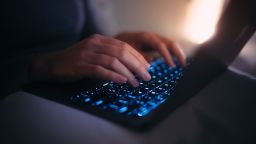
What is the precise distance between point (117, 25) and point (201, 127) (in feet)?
1.17

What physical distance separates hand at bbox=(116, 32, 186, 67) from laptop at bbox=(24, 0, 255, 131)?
22 millimetres

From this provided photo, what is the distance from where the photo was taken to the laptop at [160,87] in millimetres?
413

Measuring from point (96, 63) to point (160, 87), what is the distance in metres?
0.11

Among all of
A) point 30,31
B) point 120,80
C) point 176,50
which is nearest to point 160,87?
point 120,80

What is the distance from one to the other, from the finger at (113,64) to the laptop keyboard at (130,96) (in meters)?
0.01

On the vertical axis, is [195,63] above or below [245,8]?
below

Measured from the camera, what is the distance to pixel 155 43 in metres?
0.67

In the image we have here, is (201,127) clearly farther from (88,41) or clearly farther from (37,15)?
(37,15)

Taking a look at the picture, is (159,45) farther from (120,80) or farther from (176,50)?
(120,80)

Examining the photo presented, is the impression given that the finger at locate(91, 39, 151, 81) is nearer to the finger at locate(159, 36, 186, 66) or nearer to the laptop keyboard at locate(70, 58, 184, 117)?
the laptop keyboard at locate(70, 58, 184, 117)

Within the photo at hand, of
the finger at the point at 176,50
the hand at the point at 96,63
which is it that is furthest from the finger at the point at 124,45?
the finger at the point at 176,50

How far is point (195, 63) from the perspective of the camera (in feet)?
2.09

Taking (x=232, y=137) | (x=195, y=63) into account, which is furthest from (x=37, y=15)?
(x=232, y=137)

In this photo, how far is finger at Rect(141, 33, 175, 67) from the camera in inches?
25.3
